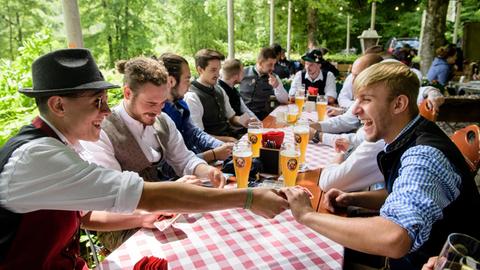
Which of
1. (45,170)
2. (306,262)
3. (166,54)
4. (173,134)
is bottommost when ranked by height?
(306,262)

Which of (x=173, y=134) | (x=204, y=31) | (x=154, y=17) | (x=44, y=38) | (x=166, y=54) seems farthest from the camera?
(x=204, y=31)

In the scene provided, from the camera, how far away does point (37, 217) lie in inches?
46.0

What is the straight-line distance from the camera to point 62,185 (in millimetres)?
1099

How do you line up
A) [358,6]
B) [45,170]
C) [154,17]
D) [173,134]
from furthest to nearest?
[358,6] < [154,17] < [173,134] < [45,170]

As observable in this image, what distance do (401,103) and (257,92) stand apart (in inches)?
156

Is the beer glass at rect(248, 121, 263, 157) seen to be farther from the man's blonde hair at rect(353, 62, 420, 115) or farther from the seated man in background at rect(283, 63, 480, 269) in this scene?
the man's blonde hair at rect(353, 62, 420, 115)

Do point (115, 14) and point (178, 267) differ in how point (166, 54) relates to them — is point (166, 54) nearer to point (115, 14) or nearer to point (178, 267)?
point (178, 267)

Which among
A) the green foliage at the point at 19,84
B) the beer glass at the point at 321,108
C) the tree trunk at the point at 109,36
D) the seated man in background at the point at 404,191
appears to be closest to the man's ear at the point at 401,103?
the seated man in background at the point at 404,191

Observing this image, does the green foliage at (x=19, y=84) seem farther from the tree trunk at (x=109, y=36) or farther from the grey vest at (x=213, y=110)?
the tree trunk at (x=109, y=36)

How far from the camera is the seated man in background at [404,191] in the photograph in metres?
1.12

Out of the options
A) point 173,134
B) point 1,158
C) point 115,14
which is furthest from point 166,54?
Answer: point 115,14

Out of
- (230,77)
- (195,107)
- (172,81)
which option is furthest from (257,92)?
(172,81)

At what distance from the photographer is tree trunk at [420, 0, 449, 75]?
30.5ft

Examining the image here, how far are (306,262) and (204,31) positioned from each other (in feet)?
58.4
